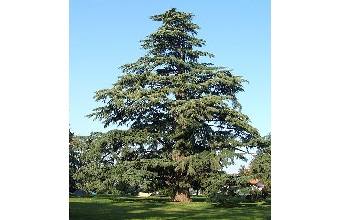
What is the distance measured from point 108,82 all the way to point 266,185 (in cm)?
472

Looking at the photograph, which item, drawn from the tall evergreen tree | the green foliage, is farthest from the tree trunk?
the green foliage

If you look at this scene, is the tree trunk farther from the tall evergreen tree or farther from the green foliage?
the green foliage

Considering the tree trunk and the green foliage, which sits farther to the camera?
the tree trunk

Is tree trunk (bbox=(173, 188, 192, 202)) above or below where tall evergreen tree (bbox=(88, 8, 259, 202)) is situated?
below

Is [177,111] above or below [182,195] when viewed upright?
above

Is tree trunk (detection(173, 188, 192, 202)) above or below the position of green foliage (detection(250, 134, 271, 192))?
below

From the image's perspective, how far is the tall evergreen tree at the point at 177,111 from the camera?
1044 centimetres

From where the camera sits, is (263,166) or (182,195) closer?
(263,166)

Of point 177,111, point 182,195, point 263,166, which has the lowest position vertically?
point 182,195

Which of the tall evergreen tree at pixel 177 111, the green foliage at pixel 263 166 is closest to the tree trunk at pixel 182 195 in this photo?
the tall evergreen tree at pixel 177 111

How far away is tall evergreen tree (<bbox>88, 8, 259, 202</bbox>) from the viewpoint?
10438mm

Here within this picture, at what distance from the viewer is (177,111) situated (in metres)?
10.5
